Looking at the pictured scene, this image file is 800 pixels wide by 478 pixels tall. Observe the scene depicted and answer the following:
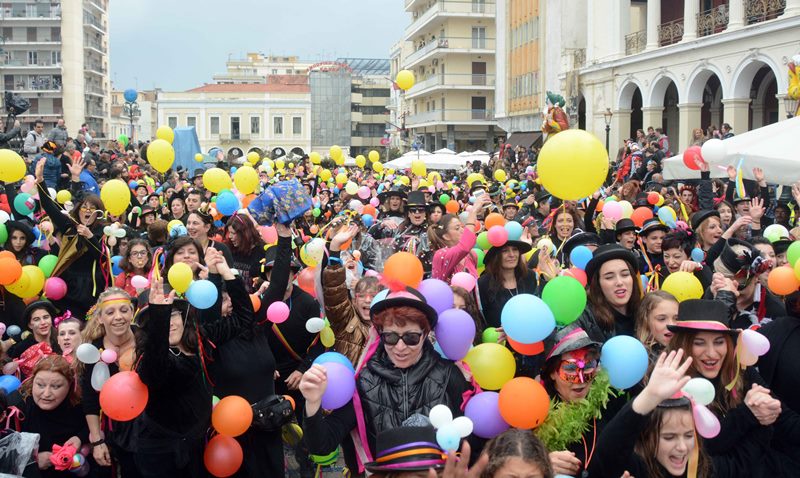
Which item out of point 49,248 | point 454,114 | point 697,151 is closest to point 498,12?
point 454,114

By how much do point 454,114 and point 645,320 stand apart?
56790 mm

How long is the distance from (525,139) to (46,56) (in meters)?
53.8

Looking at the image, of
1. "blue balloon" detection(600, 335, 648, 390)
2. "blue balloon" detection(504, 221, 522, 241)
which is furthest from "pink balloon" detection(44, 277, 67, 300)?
"blue balloon" detection(600, 335, 648, 390)

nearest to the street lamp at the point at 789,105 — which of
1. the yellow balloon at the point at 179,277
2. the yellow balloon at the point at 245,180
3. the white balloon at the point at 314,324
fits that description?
the yellow balloon at the point at 245,180

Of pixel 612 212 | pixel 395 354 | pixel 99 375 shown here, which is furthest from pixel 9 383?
pixel 612 212

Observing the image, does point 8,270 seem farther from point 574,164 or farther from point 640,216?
point 640,216

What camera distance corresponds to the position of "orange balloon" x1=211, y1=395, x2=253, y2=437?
4.35 metres

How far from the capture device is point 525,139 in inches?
1657

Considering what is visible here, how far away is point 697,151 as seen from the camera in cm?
1080

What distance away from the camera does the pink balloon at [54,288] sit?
6.86 metres

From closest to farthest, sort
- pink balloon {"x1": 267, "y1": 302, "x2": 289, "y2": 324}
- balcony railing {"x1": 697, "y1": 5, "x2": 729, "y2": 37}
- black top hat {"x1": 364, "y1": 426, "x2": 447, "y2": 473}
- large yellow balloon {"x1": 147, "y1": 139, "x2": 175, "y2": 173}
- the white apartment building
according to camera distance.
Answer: black top hat {"x1": 364, "y1": 426, "x2": 447, "y2": 473}
pink balloon {"x1": 267, "y1": 302, "x2": 289, "y2": 324}
large yellow balloon {"x1": 147, "y1": 139, "x2": 175, "y2": 173}
balcony railing {"x1": 697, "y1": 5, "x2": 729, "y2": 37}
the white apartment building

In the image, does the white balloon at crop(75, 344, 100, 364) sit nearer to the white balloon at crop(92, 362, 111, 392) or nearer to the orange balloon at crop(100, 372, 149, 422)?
the white balloon at crop(92, 362, 111, 392)

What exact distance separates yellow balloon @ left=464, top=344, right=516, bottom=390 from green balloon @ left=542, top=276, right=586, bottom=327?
1.21 ft

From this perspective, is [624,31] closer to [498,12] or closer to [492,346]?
[498,12]
